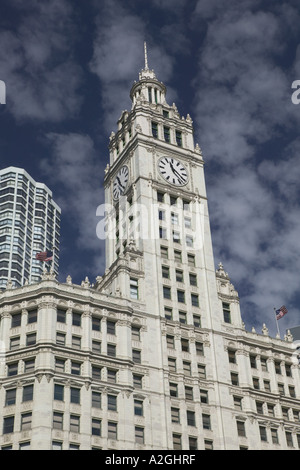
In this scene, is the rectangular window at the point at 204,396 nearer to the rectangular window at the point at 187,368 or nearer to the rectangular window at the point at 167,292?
the rectangular window at the point at 187,368

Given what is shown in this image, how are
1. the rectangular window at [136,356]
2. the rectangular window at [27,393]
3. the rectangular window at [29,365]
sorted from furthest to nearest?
the rectangular window at [136,356]
the rectangular window at [29,365]
the rectangular window at [27,393]

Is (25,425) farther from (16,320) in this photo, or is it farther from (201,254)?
(201,254)

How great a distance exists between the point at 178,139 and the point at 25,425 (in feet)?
203

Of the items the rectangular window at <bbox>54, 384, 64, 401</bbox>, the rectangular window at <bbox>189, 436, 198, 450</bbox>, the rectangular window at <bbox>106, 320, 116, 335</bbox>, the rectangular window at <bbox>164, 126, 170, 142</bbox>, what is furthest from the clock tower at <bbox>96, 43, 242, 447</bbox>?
the rectangular window at <bbox>54, 384, 64, 401</bbox>

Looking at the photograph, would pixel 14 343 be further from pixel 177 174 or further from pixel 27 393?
pixel 177 174

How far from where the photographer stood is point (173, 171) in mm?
124250

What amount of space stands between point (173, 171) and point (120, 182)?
9.34 m

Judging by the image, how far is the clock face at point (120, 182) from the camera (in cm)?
12475

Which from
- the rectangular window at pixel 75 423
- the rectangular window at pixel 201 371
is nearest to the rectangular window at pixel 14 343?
the rectangular window at pixel 75 423

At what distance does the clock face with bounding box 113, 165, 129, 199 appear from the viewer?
409ft

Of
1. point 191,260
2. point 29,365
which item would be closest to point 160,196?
point 191,260

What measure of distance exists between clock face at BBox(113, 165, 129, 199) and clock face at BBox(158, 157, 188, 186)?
619 cm

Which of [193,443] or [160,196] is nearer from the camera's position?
[193,443]

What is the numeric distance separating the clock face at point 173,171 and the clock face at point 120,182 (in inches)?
244
